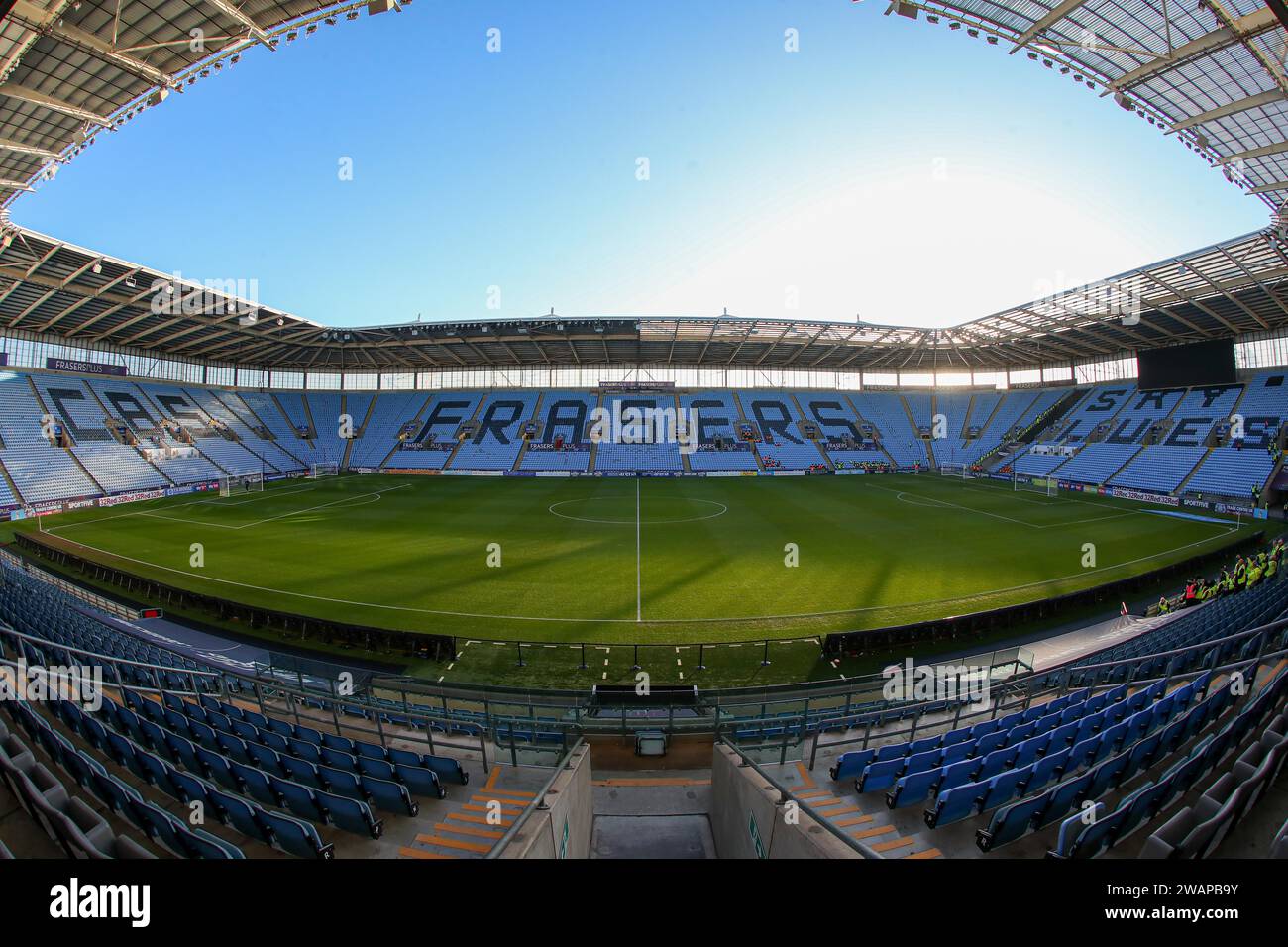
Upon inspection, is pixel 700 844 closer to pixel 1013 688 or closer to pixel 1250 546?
pixel 1013 688

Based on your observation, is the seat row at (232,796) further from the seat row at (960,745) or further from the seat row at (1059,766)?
the seat row at (1059,766)

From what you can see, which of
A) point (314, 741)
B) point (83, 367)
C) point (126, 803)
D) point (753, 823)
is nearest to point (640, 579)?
point (314, 741)

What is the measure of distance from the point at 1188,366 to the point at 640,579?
183 feet

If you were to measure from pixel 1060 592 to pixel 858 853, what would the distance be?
19799 millimetres

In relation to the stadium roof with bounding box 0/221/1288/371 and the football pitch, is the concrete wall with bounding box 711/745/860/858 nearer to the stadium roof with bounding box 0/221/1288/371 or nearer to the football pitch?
the football pitch

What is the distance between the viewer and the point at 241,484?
145ft

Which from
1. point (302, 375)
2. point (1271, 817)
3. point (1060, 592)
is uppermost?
point (302, 375)

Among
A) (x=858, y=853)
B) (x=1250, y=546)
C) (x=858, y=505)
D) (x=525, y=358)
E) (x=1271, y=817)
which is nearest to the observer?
(x=858, y=853)

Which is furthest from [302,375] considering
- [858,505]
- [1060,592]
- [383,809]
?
[1060,592]

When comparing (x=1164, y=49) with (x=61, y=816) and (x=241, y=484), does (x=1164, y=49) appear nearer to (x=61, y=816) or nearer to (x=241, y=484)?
(x=61, y=816)

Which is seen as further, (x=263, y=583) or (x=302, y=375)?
(x=302, y=375)

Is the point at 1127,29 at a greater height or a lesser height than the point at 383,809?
greater

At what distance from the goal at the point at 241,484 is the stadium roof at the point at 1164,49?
5083 centimetres

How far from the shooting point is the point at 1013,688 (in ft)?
30.0
